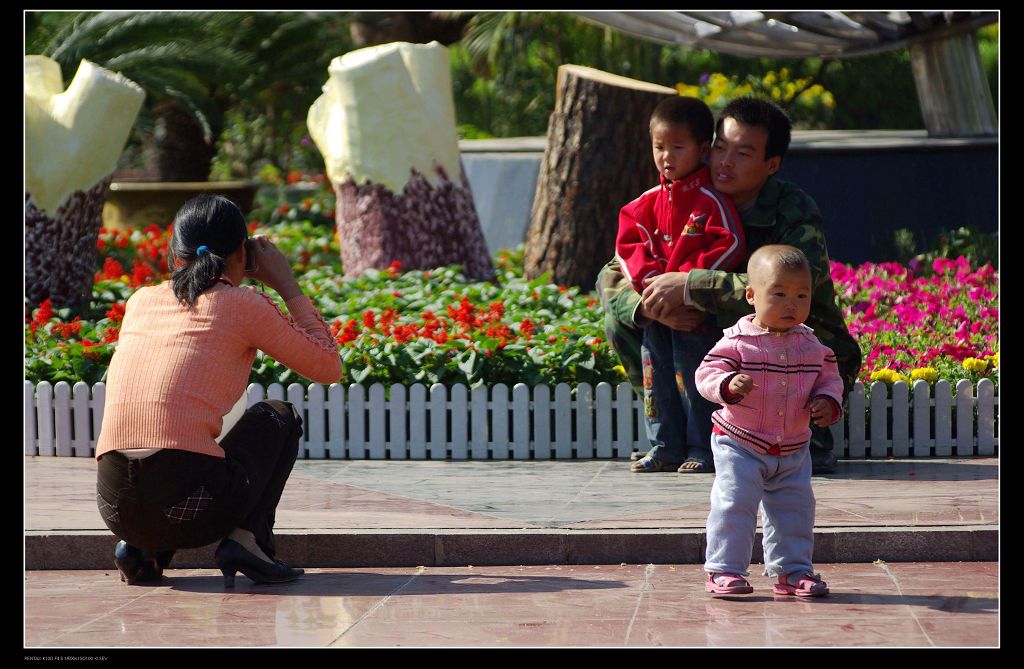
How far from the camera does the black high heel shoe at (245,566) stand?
4.66 meters

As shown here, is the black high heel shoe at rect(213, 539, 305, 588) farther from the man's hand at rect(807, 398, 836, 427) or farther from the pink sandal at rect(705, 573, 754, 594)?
the man's hand at rect(807, 398, 836, 427)

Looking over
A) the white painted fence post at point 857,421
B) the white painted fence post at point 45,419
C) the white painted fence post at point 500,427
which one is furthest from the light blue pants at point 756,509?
the white painted fence post at point 45,419

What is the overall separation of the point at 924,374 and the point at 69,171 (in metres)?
5.80

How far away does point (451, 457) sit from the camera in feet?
22.9

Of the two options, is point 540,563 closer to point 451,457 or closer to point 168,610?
point 168,610

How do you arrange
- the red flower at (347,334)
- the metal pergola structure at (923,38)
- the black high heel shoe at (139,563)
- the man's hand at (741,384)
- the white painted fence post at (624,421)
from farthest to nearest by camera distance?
the metal pergola structure at (923,38), the red flower at (347,334), the white painted fence post at (624,421), the black high heel shoe at (139,563), the man's hand at (741,384)

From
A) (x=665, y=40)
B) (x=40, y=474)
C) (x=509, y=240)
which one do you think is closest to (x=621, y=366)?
(x=40, y=474)

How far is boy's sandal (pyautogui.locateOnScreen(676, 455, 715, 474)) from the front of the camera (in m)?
6.30

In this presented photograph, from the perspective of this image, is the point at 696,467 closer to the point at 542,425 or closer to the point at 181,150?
the point at 542,425

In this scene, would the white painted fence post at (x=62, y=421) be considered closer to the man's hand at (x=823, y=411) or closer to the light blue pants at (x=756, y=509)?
the light blue pants at (x=756, y=509)

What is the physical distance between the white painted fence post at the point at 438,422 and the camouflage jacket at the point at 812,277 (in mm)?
1144

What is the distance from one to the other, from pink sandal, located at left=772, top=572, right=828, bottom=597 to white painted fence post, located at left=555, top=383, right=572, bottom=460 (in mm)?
2427

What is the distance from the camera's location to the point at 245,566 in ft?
15.4

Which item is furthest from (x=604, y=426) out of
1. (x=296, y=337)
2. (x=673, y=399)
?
(x=296, y=337)
